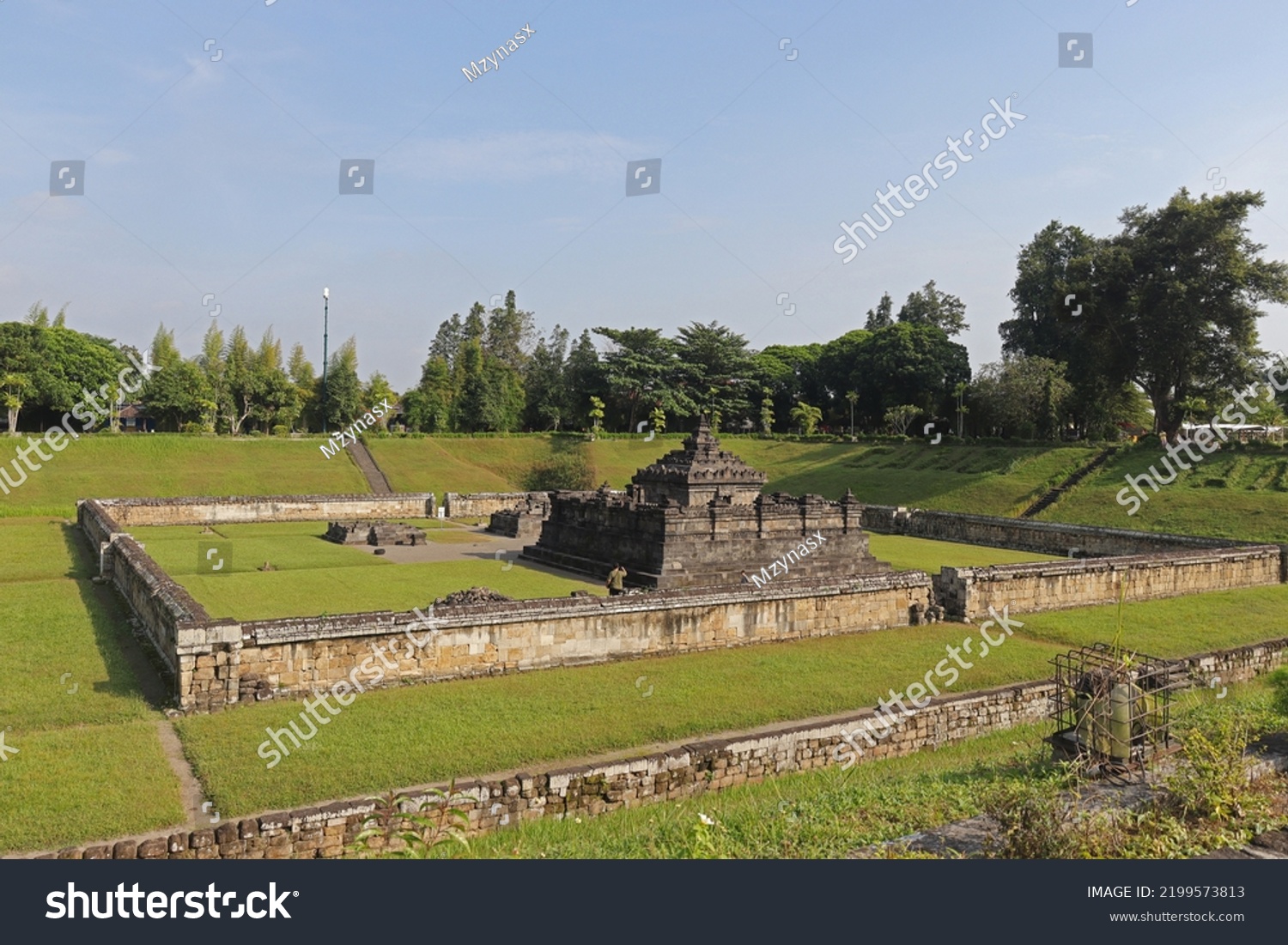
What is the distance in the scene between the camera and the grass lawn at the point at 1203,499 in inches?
1088

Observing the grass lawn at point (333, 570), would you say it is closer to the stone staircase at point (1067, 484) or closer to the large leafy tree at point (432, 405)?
the stone staircase at point (1067, 484)

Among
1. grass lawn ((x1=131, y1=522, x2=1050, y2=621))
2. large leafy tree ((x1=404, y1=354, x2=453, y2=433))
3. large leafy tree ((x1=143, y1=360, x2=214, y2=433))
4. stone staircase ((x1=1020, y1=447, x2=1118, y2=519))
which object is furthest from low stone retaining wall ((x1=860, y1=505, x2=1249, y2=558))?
large leafy tree ((x1=143, y1=360, x2=214, y2=433))

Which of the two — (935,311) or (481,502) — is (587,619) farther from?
(935,311)

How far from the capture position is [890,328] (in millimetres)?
58438

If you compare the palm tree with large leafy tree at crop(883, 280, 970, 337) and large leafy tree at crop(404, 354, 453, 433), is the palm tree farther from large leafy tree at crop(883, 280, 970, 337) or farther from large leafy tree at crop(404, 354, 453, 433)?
large leafy tree at crop(883, 280, 970, 337)

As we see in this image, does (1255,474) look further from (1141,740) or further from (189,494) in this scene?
(189,494)

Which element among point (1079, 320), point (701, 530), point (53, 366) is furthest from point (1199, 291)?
point (53, 366)

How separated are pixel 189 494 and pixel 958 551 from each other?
30.4m

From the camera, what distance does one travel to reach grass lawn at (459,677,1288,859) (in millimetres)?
6102

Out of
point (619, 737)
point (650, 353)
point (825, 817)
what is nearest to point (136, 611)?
point (619, 737)

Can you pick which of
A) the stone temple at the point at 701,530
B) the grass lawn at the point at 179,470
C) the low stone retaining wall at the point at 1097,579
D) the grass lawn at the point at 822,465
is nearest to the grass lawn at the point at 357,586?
the stone temple at the point at 701,530

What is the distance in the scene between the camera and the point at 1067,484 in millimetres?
35094

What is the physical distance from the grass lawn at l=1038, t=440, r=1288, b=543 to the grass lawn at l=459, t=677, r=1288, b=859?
22.1 m
